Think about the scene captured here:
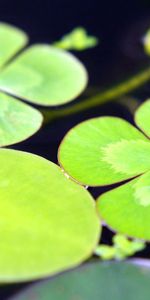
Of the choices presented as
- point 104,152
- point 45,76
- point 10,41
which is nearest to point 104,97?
point 45,76

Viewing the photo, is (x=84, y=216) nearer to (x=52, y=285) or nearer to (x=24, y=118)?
(x=52, y=285)

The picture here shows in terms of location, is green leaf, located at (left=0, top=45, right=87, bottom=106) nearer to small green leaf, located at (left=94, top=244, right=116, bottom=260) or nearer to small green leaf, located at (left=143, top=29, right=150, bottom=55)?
small green leaf, located at (left=143, top=29, right=150, bottom=55)

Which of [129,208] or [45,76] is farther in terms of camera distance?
[45,76]

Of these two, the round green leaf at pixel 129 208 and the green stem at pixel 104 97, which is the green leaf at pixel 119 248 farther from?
the green stem at pixel 104 97

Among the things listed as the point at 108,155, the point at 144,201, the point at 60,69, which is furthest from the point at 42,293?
the point at 60,69

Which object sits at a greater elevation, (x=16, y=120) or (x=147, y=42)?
(x=147, y=42)

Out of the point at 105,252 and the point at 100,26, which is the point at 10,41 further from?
the point at 105,252
